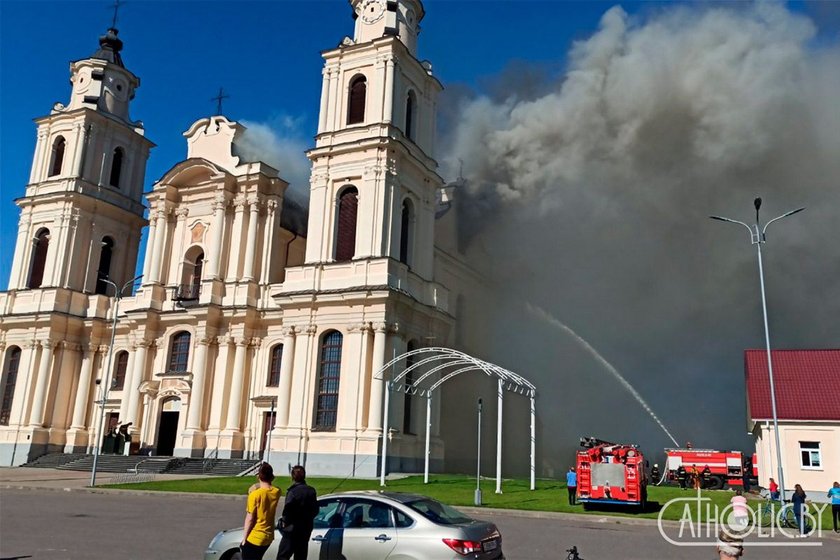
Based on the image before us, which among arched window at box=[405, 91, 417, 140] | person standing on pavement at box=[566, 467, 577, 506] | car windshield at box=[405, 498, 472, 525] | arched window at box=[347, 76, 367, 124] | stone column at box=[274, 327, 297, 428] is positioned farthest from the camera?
arched window at box=[405, 91, 417, 140]

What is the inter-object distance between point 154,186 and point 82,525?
34523mm

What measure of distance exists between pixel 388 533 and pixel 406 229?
3306 centimetres

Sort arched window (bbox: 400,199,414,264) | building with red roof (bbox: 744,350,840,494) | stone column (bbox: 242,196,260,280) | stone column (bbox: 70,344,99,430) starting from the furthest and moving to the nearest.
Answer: stone column (bbox: 70,344,99,430)
stone column (bbox: 242,196,260,280)
arched window (bbox: 400,199,414,264)
building with red roof (bbox: 744,350,840,494)

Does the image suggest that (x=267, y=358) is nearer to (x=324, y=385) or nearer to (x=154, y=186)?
(x=324, y=385)

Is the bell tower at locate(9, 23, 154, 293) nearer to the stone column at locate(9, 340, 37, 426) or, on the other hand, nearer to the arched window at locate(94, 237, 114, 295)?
the arched window at locate(94, 237, 114, 295)

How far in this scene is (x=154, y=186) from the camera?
48312mm

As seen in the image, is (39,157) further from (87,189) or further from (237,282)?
(237,282)

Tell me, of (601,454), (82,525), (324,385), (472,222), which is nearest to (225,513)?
(82,525)

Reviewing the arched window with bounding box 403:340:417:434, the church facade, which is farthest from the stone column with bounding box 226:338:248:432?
the arched window with bounding box 403:340:417:434

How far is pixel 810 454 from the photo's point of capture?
110ft

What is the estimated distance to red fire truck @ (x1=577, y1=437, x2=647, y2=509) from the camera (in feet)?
77.6

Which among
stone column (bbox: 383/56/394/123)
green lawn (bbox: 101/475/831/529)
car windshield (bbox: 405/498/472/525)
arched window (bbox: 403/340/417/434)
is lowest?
green lawn (bbox: 101/475/831/529)

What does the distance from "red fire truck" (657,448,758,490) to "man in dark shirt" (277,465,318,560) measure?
3825 centimetres

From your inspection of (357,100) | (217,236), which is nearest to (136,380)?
(217,236)
